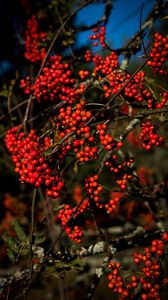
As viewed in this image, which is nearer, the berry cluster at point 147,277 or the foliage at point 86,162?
the foliage at point 86,162

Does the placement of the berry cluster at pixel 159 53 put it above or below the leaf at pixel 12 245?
above

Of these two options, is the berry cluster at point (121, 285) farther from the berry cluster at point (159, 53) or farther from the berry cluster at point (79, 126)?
the berry cluster at point (159, 53)

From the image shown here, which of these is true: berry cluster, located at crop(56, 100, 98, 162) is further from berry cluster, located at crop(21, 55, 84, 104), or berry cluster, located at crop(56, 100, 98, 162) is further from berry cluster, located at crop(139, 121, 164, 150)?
berry cluster, located at crop(21, 55, 84, 104)

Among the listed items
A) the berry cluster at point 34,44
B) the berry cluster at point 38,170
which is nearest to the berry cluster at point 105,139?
the berry cluster at point 38,170

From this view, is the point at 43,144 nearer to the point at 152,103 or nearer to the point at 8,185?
the point at 152,103

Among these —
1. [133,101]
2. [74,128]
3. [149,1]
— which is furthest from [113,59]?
[149,1]

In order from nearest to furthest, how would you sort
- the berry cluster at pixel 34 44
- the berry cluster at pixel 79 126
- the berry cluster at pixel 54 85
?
the berry cluster at pixel 79 126
the berry cluster at pixel 54 85
the berry cluster at pixel 34 44
